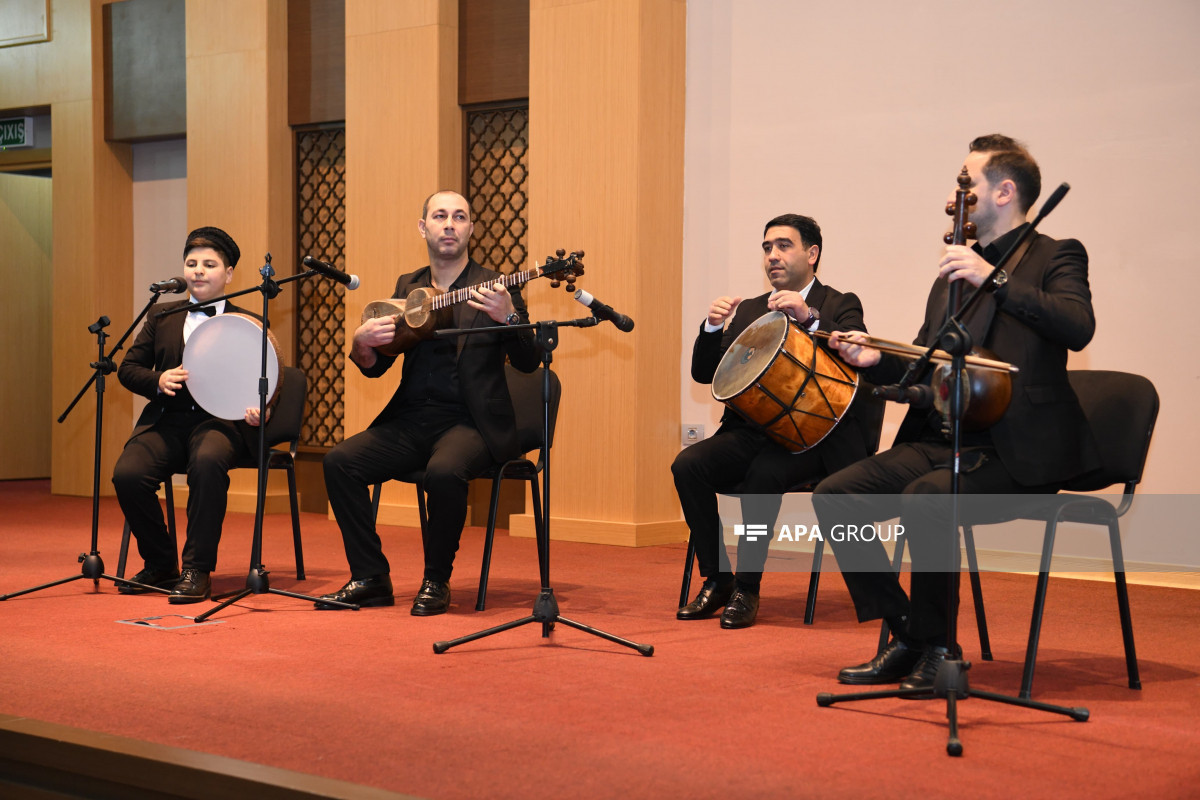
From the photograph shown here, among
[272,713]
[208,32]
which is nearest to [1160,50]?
[272,713]

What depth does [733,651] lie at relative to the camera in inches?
129

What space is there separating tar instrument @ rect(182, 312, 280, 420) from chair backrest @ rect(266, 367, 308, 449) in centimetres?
15

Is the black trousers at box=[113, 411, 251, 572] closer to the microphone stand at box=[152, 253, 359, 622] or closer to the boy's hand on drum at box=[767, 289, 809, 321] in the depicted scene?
the microphone stand at box=[152, 253, 359, 622]

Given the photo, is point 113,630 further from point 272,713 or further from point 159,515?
point 272,713

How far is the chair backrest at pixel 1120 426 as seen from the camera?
2875 millimetres

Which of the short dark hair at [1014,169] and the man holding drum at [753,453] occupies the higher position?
the short dark hair at [1014,169]

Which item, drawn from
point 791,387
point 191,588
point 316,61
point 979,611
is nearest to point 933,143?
point 791,387

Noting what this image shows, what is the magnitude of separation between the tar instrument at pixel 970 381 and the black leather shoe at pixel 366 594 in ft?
6.46

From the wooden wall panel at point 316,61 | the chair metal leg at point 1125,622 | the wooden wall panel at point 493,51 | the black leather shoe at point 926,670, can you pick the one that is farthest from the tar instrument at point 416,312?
the wooden wall panel at point 316,61

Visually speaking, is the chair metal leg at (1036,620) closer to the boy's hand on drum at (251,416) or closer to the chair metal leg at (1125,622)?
the chair metal leg at (1125,622)

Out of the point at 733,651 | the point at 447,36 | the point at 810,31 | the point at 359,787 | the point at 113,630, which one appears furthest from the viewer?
the point at 447,36

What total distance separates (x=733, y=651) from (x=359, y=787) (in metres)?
1.43

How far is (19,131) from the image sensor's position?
27.2 feet

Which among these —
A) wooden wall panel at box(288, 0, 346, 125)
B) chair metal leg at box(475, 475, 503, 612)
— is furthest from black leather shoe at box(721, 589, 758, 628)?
wooden wall panel at box(288, 0, 346, 125)
